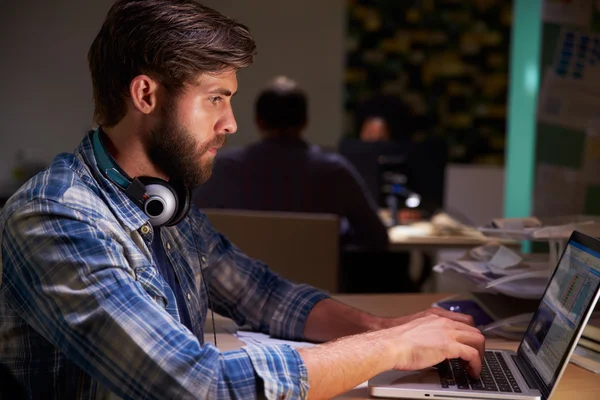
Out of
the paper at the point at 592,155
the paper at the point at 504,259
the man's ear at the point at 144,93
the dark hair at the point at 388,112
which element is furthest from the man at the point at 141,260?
the dark hair at the point at 388,112

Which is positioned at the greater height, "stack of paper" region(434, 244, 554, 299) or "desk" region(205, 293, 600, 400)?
"stack of paper" region(434, 244, 554, 299)

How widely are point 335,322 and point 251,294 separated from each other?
0.19 m

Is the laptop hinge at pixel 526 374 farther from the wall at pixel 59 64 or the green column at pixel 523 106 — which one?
the wall at pixel 59 64

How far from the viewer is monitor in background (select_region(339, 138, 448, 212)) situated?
368 cm

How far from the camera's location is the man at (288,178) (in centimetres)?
316

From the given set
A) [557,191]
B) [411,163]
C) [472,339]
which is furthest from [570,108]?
[472,339]

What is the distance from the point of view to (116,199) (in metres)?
1.17

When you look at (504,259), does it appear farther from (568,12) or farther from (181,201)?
(568,12)

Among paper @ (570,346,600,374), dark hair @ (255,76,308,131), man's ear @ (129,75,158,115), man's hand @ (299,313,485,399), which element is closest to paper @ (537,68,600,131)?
dark hair @ (255,76,308,131)

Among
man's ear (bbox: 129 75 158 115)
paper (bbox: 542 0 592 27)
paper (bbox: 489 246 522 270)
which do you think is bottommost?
paper (bbox: 489 246 522 270)

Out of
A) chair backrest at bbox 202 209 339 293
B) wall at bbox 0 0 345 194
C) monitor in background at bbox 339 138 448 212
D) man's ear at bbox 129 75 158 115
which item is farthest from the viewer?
wall at bbox 0 0 345 194

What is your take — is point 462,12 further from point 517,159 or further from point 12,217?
point 12,217

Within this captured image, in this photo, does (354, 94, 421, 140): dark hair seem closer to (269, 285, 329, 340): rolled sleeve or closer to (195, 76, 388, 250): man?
(195, 76, 388, 250): man

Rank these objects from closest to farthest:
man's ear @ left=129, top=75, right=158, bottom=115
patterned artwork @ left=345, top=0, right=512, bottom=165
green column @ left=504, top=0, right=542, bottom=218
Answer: man's ear @ left=129, top=75, right=158, bottom=115
green column @ left=504, top=0, right=542, bottom=218
patterned artwork @ left=345, top=0, right=512, bottom=165
